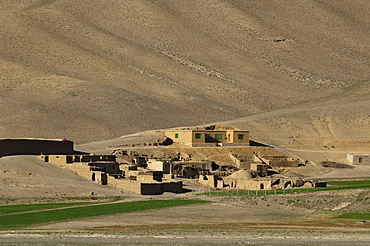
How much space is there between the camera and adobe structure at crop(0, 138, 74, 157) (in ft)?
202

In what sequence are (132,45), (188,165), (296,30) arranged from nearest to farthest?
(188,165)
(132,45)
(296,30)

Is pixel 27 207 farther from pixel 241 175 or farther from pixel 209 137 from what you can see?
pixel 209 137

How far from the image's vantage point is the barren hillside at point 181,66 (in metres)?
97.6

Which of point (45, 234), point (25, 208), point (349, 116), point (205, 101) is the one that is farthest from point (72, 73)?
point (45, 234)

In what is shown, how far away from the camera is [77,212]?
45.2 m

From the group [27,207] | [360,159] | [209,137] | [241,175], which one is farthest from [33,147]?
[360,159]

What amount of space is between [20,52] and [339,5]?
78661 mm

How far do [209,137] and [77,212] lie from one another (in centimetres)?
3516

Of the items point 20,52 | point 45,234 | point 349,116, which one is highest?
point 20,52

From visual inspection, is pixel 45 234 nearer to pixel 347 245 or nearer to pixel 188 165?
pixel 347 245

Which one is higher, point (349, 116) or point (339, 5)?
point (339, 5)

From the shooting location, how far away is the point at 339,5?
179 meters

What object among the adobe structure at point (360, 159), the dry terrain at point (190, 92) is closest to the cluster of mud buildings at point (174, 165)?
the dry terrain at point (190, 92)

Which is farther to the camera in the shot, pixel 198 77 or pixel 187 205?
pixel 198 77
